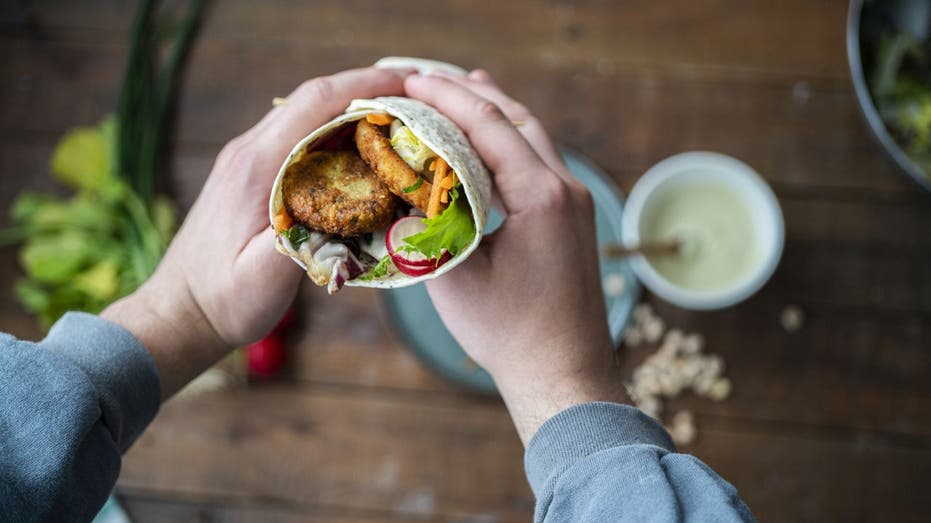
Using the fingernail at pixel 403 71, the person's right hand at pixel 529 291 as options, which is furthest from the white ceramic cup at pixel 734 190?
the fingernail at pixel 403 71

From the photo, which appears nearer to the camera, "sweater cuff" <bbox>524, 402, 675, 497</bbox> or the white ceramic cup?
"sweater cuff" <bbox>524, 402, 675, 497</bbox>

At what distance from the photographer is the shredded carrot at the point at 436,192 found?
855 mm

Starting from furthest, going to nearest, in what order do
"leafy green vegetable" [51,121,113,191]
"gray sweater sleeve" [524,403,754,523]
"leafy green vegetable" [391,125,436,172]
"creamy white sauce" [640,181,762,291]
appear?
"leafy green vegetable" [51,121,113,191] → "creamy white sauce" [640,181,762,291] → "leafy green vegetable" [391,125,436,172] → "gray sweater sleeve" [524,403,754,523]

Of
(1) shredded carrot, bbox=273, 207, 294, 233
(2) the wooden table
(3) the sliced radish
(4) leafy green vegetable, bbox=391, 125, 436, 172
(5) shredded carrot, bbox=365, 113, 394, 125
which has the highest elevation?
(5) shredded carrot, bbox=365, 113, 394, 125

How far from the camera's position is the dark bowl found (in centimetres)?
135

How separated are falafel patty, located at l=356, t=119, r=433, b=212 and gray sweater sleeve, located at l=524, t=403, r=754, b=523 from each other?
321mm

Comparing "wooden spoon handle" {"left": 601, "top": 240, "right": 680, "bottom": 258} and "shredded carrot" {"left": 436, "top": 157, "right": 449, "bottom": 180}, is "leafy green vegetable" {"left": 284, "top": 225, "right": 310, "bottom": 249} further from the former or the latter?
"wooden spoon handle" {"left": 601, "top": 240, "right": 680, "bottom": 258}

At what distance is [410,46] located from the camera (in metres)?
1.58

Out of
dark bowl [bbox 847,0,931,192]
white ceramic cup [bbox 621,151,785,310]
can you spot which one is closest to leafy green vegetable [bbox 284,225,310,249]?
white ceramic cup [bbox 621,151,785,310]

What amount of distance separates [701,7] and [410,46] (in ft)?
2.00

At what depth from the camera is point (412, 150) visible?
88cm

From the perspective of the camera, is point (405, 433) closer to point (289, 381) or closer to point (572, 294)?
point (289, 381)

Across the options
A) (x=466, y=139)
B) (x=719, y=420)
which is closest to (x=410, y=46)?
(x=466, y=139)

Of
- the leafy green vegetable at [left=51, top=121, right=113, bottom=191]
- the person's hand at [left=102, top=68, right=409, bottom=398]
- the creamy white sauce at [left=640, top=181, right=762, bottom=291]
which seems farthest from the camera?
the leafy green vegetable at [left=51, top=121, right=113, bottom=191]
